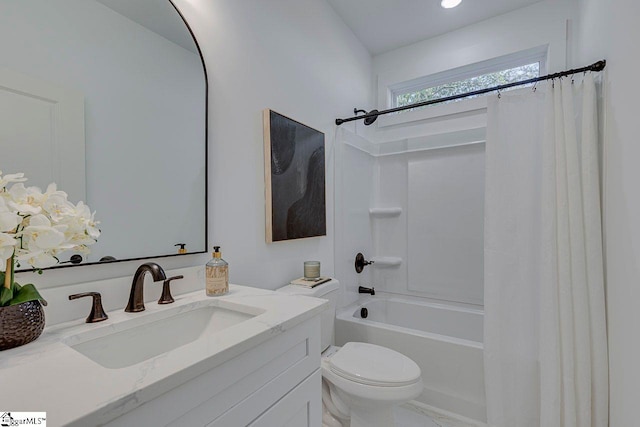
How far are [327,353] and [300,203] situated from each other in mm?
879

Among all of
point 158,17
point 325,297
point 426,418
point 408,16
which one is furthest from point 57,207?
point 408,16

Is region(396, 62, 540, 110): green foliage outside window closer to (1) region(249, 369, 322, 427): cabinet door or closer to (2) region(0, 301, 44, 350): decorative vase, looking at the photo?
(1) region(249, 369, 322, 427): cabinet door

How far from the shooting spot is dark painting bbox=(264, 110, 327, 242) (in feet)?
5.13

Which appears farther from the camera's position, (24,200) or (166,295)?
(166,295)

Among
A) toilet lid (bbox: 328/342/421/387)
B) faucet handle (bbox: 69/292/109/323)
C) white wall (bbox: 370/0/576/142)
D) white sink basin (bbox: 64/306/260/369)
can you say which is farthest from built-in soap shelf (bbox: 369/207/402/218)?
faucet handle (bbox: 69/292/109/323)

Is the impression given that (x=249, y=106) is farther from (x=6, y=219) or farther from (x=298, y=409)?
(x=298, y=409)

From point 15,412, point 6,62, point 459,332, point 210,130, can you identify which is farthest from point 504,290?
point 6,62

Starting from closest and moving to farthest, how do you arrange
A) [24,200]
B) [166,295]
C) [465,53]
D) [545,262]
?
1. [24,200]
2. [166,295]
3. [545,262]
4. [465,53]

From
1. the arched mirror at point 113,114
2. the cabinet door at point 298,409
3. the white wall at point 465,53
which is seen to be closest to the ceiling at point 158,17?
the arched mirror at point 113,114

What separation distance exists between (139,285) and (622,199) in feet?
5.75

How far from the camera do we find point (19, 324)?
0.64m

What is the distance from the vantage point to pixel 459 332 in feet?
7.47

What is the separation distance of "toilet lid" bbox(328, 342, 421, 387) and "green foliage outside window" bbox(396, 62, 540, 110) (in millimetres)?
2304

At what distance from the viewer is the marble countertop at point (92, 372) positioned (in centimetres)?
44
